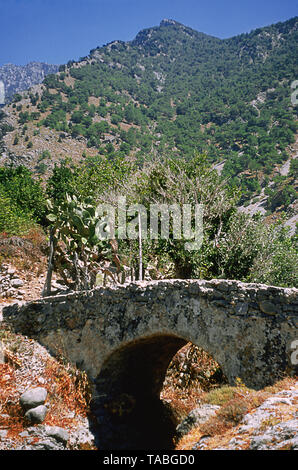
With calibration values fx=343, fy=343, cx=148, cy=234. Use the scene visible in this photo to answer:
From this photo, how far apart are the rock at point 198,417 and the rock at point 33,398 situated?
10.7 feet

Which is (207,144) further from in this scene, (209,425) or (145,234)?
(209,425)

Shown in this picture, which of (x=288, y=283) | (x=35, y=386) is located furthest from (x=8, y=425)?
(x=288, y=283)

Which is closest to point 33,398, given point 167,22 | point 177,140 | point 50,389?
point 50,389

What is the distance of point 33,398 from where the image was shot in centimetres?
790

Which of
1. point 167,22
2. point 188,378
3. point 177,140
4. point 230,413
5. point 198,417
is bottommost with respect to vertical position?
point 188,378

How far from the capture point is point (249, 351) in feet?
22.7

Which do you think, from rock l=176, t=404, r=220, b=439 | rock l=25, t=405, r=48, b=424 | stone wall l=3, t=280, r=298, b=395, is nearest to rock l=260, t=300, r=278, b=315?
stone wall l=3, t=280, r=298, b=395

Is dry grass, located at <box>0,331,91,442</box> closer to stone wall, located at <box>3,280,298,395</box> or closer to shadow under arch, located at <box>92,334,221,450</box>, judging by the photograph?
stone wall, located at <box>3,280,298,395</box>

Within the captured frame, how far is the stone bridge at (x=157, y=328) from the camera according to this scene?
22.1 feet

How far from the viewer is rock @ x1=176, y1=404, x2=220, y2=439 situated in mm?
6812

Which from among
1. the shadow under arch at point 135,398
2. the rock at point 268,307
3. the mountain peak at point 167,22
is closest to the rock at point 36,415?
the shadow under arch at point 135,398

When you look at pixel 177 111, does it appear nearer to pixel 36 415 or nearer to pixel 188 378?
pixel 188 378

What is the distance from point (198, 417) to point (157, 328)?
2.02 meters

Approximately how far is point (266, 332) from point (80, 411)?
5.00m
